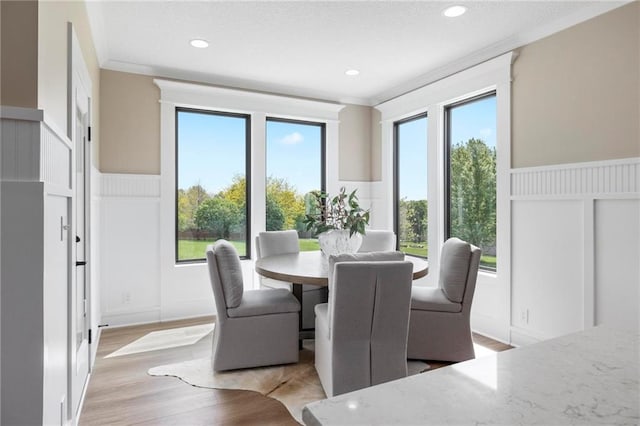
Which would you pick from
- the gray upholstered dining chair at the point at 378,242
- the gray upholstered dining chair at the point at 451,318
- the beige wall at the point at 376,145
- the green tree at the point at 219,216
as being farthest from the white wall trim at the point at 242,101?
the gray upholstered dining chair at the point at 451,318

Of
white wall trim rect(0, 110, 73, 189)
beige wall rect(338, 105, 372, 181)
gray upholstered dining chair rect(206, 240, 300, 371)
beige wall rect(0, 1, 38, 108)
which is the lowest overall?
→ gray upholstered dining chair rect(206, 240, 300, 371)

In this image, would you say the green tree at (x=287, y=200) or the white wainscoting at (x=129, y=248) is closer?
the white wainscoting at (x=129, y=248)

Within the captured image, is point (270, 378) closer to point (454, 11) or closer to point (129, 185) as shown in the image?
point (129, 185)

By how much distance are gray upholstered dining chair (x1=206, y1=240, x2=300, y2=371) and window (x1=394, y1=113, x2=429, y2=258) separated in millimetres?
→ 2263

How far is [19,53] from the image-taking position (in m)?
1.30

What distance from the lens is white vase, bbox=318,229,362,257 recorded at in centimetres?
323

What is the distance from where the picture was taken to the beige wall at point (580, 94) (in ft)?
8.50

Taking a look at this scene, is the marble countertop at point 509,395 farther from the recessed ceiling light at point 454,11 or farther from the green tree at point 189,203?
the green tree at point 189,203

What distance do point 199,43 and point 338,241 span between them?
2.10m

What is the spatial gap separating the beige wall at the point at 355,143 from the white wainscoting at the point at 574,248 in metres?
2.26

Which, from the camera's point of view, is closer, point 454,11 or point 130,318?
point 454,11

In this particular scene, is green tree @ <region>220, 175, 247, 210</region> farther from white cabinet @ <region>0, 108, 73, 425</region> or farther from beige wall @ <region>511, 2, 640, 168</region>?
Result: white cabinet @ <region>0, 108, 73, 425</region>

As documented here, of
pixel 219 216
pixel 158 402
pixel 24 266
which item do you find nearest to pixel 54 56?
pixel 24 266

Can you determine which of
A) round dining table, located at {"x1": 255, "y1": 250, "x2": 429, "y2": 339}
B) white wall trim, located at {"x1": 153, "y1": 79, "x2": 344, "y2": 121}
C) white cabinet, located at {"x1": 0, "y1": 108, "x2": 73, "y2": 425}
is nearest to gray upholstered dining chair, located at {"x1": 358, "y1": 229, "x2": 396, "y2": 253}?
round dining table, located at {"x1": 255, "y1": 250, "x2": 429, "y2": 339}
